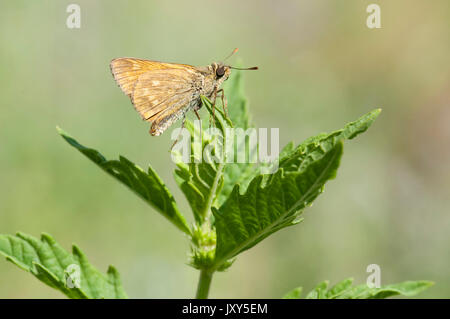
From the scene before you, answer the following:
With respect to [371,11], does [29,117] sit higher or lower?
lower

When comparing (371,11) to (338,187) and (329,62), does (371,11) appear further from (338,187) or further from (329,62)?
(338,187)

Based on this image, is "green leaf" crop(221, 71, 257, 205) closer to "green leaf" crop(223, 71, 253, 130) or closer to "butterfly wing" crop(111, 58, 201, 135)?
A: "green leaf" crop(223, 71, 253, 130)

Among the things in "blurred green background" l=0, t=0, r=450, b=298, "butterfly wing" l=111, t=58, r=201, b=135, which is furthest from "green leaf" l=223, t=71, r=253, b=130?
"blurred green background" l=0, t=0, r=450, b=298

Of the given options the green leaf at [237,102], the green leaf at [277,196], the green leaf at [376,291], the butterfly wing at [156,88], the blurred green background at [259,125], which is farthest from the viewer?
the blurred green background at [259,125]

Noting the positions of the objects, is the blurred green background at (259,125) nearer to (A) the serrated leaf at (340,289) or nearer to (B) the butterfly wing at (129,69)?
(B) the butterfly wing at (129,69)

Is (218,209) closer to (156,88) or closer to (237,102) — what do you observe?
(237,102)

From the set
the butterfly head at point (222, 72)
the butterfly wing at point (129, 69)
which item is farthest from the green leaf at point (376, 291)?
the butterfly wing at point (129, 69)
